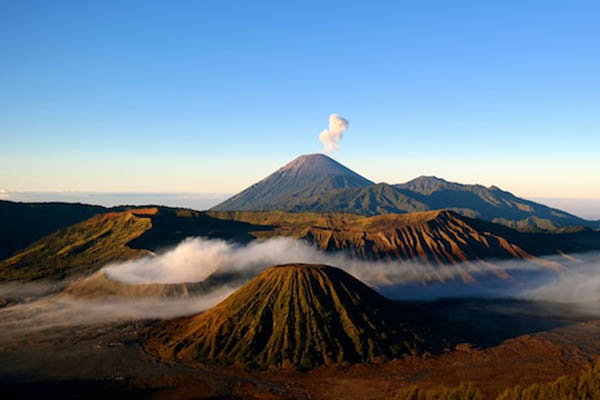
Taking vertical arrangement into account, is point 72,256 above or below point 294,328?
above

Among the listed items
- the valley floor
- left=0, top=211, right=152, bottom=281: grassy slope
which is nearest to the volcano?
the valley floor

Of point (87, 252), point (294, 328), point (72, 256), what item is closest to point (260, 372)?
point (294, 328)

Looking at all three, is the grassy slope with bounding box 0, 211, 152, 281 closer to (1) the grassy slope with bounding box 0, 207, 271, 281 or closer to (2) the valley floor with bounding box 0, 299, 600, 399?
(1) the grassy slope with bounding box 0, 207, 271, 281

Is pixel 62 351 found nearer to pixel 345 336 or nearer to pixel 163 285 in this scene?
pixel 163 285

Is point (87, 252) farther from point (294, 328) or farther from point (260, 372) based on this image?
point (260, 372)

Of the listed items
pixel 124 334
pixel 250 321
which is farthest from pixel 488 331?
pixel 124 334

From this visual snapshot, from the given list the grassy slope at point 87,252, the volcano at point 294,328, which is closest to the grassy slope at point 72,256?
the grassy slope at point 87,252
